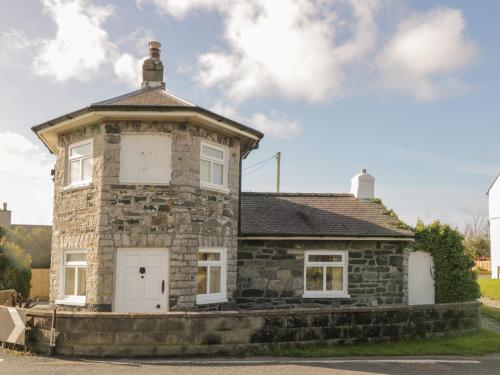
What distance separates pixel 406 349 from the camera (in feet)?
36.8

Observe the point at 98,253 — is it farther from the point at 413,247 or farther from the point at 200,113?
the point at 413,247

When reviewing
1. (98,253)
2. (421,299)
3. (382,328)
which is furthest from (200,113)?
(421,299)

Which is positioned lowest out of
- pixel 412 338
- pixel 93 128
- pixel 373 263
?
pixel 412 338

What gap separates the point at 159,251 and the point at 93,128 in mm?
3597

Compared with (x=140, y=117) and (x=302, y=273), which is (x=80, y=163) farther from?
(x=302, y=273)

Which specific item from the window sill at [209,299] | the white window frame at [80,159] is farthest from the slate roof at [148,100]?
the window sill at [209,299]

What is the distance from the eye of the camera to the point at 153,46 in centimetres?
1609

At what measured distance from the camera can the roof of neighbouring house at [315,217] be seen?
15750mm

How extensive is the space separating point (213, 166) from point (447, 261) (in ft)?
28.8

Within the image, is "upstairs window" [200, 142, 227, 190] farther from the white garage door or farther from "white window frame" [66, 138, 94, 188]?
the white garage door

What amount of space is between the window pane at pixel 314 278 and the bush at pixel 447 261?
11.8 feet

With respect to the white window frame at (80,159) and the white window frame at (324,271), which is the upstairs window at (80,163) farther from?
the white window frame at (324,271)

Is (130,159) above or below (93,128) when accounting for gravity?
below

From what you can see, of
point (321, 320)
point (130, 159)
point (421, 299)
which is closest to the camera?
point (321, 320)
